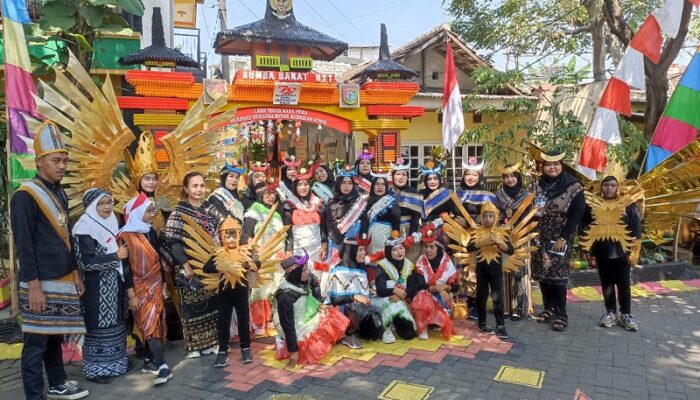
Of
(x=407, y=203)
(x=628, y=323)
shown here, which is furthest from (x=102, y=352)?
(x=628, y=323)

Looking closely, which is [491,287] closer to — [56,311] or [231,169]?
[231,169]

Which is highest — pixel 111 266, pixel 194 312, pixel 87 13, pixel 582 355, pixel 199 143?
pixel 87 13

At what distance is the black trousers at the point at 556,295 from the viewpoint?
5.17m

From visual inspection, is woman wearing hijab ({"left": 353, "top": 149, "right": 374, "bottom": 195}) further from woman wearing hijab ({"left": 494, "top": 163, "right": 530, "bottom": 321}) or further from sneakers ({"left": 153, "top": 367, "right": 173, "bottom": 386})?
sneakers ({"left": 153, "top": 367, "right": 173, "bottom": 386})

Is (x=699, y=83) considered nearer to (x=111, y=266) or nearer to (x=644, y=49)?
(x=644, y=49)

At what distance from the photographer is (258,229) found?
503 cm

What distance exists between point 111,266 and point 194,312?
34.5 inches

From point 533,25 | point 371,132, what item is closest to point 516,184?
point 371,132

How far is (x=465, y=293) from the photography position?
5762mm

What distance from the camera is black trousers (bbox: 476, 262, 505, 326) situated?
492 centimetres

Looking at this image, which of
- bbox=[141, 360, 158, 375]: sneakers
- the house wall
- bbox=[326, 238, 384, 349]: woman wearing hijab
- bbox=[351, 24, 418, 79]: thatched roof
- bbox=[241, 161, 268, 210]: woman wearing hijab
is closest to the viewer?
bbox=[141, 360, 158, 375]: sneakers

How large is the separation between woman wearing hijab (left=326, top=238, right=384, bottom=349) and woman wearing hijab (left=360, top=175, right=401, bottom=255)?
544mm

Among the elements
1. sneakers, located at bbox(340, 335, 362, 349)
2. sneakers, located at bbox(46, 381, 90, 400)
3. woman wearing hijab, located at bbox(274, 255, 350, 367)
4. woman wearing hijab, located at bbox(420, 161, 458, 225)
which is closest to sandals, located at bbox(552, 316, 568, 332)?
woman wearing hijab, located at bbox(420, 161, 458, 225)

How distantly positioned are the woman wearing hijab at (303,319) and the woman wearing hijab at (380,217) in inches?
41.8
